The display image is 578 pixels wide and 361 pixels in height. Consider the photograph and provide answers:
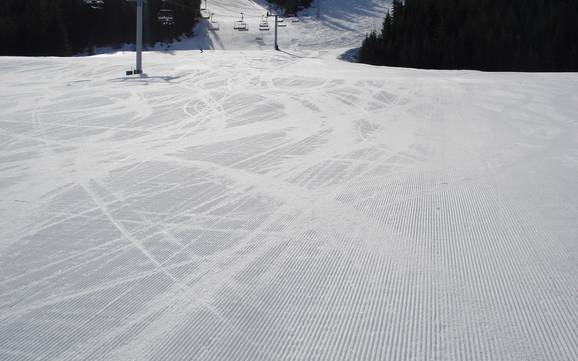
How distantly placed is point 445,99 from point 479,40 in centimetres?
3918

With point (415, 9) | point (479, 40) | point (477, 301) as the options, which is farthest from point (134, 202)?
point (415, 9)

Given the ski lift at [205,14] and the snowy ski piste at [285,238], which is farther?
the ski lift at [205,14]

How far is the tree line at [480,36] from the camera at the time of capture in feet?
141

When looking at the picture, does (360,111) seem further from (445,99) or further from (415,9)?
(415,9)

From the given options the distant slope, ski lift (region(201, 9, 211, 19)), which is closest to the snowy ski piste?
the distant slope

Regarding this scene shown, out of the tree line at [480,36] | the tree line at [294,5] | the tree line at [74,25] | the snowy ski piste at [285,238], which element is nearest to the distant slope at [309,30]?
the tree line at [294,5]

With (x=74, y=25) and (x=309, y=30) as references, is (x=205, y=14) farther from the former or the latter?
(x=309, y=30)

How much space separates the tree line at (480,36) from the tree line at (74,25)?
19.6m

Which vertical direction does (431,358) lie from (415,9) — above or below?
below

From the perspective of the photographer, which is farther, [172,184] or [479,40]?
[479,40]

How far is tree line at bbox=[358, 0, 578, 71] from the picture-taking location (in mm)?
43062

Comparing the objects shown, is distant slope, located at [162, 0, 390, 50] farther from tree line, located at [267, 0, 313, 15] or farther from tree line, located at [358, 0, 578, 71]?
tree line, located at [358, 0, 578, 71]

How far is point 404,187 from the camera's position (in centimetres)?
425

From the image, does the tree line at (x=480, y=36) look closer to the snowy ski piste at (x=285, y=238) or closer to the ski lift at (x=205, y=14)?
the ski lift at (x=205, y=14)
